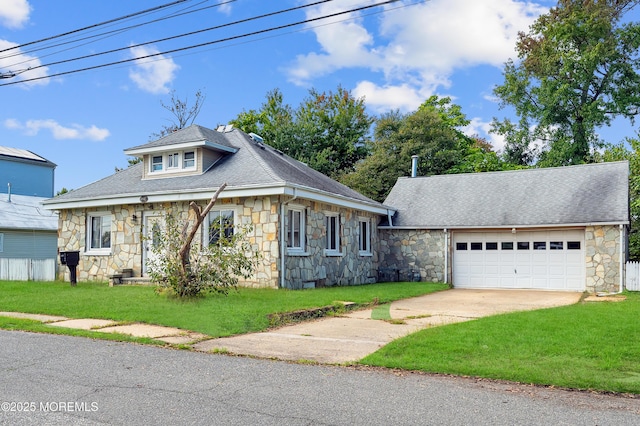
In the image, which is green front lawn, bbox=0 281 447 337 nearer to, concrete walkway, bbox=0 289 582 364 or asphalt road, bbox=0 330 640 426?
concrete walkway, bbox=0 289 582 364

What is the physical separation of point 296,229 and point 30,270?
33.0 feet

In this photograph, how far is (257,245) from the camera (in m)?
15.6

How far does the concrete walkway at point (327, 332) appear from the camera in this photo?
784cm

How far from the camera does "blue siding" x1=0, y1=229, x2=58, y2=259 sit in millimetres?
25719

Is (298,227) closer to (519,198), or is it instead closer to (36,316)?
(36,316)

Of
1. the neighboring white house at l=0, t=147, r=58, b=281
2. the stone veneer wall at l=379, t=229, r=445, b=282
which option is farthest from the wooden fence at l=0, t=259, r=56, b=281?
the stone veneer wall at l=379, t=229, r=445, b=282

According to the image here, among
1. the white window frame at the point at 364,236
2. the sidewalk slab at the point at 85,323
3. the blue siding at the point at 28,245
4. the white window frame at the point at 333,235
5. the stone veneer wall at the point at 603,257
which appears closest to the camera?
the sidewalk slab at the point at 85,323

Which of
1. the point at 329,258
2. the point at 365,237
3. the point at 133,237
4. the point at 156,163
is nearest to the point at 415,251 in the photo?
the point at 365,237

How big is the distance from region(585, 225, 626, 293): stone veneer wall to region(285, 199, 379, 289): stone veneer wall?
7425 millimetres

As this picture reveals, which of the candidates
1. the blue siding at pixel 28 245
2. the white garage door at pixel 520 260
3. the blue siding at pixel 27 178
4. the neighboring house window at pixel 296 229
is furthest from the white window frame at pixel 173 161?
the blue siding at pixel 27 178

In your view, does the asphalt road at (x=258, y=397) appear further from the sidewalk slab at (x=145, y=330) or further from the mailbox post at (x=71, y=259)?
the mailbox post at (x=71, y=259)

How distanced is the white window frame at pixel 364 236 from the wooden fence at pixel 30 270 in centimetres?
1078

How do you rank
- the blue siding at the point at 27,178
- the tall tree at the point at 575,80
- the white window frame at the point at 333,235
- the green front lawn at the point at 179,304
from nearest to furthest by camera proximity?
the green front lawn at the point at 179,304, the white window frame at the point at 333,235, the tall tree at the point at 575,80, the blue siding at the point at 27,178

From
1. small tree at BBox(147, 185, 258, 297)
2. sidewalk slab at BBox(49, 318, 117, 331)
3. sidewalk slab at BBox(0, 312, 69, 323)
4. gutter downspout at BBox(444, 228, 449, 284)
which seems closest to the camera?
sidewalk slab at BBox(49, 318, 117, 331)
